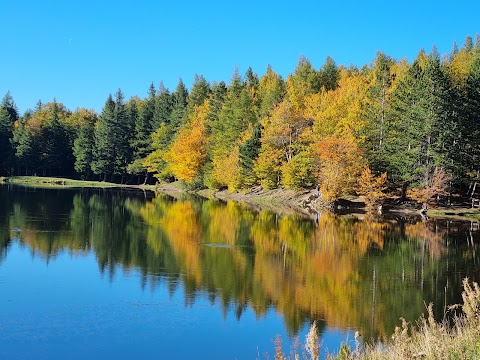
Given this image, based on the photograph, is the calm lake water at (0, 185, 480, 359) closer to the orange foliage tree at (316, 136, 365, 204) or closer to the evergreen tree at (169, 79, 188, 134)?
the orange foliage tree at (316, 136, 365, 204)

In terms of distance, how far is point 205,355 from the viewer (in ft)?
48.9

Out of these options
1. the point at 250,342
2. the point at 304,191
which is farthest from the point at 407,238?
the point at 304,191

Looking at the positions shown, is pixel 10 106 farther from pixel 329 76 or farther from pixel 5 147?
pixel 329 76

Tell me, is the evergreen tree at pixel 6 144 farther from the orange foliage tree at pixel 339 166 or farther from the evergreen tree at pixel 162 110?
the orange foliage tree at pixel 339 166

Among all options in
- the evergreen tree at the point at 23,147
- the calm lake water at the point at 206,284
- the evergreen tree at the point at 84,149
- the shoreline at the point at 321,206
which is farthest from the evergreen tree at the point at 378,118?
the evergreen tree at the point at 23,147

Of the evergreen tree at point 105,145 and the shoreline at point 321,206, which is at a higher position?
the evergreen tree at point 105,145

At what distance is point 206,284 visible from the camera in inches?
889

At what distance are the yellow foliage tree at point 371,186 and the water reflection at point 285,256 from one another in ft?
28.5

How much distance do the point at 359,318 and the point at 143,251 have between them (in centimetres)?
1538

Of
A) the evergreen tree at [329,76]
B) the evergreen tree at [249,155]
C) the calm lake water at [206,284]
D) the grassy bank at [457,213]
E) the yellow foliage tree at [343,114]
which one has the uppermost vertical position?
the evergreen tree at [329,76]

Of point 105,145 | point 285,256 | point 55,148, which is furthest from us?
point 55,148

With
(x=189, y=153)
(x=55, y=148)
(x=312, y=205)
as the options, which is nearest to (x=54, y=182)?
(x=55, y=148)

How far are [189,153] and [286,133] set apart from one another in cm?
2575

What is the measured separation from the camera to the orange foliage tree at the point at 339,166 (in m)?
61.7
